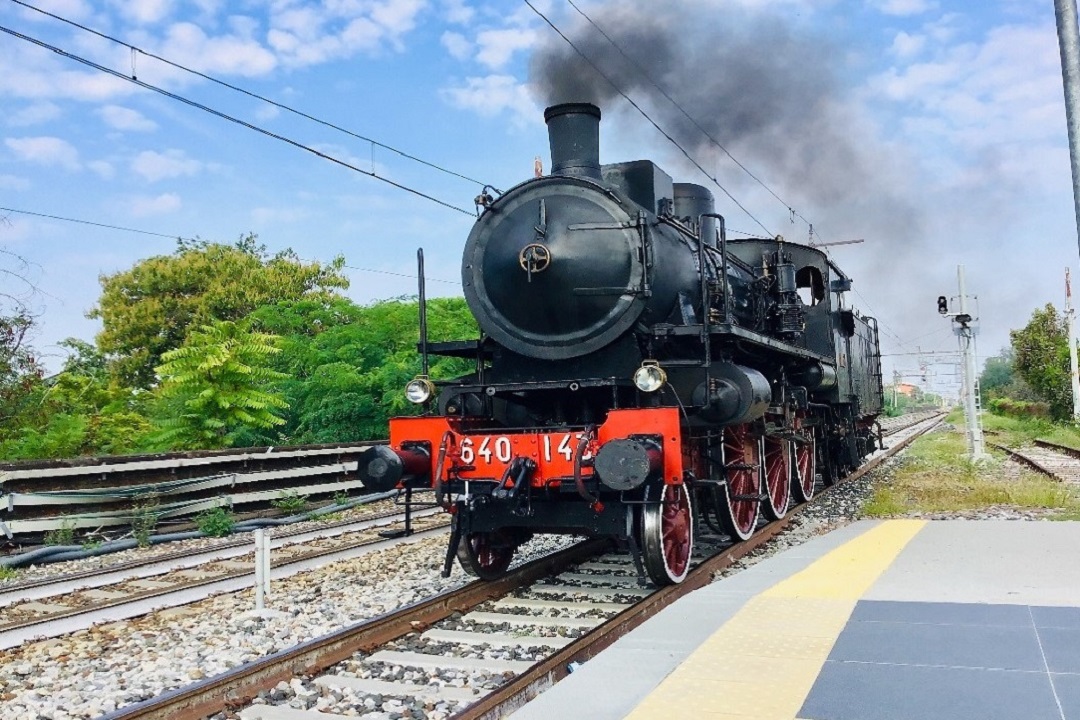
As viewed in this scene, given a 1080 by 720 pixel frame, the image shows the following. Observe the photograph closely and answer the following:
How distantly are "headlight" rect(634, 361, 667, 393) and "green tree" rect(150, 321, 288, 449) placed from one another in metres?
8.74

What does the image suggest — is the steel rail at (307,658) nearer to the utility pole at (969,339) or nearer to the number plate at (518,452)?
the number plate at (518,452)

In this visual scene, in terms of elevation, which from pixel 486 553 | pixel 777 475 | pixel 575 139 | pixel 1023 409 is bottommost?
pixel 486 553

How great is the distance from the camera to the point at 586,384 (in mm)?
6266

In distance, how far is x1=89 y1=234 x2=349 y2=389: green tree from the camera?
1153 inches

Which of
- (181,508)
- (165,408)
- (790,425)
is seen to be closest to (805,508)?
(790,425)

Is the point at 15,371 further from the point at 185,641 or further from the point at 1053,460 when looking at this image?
the point at 1053,460

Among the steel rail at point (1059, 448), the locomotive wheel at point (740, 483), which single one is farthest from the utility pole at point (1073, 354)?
→ the locomotive wheel at point (740, 483)

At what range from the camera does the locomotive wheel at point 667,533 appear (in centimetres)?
579

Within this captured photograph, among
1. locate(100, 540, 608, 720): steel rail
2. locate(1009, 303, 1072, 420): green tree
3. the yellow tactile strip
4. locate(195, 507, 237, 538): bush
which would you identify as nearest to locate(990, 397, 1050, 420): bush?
locate(1009, 303, 1072, 420): green tree

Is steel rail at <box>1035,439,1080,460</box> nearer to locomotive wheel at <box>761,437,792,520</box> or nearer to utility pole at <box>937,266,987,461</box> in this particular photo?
utility pole at <box>937,266,987,461</box>

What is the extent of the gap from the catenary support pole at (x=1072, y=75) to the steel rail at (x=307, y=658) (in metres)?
5.12

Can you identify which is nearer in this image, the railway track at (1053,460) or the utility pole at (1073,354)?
the railway track at (1053,460)

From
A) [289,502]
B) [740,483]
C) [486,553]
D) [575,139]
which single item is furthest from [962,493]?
[289,502]

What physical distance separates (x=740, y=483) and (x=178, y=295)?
26894 millimetres
